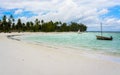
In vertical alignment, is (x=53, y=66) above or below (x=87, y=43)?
above

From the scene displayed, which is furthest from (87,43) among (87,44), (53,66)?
(53,66)

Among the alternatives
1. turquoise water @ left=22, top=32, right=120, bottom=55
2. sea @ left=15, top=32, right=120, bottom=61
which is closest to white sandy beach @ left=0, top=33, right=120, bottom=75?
sea @ left=15, top=32, right=120, bottom=61

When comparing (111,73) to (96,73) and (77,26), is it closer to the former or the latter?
(96,73)

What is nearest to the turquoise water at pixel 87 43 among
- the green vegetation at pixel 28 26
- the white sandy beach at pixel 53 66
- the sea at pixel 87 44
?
the sea at pixel 87 44

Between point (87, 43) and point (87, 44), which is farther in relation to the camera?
point (87, 43)

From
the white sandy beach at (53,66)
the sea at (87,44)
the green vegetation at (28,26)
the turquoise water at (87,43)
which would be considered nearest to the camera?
the white sandy beach at (53,66)

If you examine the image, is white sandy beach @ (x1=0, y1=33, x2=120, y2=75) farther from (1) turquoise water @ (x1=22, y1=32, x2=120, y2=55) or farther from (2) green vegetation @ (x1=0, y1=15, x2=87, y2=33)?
(2) green vegetation @ (x1=0, y1=15, x2=87, y2=33)

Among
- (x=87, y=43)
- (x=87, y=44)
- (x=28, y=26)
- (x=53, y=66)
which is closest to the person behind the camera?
(x=53, y=66)

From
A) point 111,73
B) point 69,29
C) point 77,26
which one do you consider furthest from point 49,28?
point 111,73

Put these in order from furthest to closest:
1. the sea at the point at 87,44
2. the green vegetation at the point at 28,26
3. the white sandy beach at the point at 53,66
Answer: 1. the green vegetation at the point at 28,26
2. the sea at the point at 87,44
3. the white sandy beach at the point at 53,66

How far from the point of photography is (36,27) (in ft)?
420

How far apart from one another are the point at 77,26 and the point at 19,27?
8657 centimetres

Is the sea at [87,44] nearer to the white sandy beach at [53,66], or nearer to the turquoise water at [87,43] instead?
the turquoise water at [87,43]

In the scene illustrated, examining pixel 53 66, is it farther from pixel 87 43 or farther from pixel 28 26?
pixel 28 26
